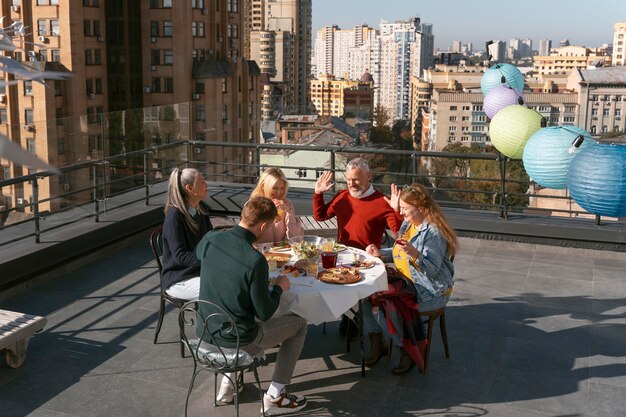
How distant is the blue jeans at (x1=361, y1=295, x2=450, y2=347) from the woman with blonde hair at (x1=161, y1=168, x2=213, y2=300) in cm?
109

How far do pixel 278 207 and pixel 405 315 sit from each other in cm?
124

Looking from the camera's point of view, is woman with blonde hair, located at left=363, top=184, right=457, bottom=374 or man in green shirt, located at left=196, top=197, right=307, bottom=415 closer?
man in green shirt, located at left=196, top=197, right=307, bottom=415

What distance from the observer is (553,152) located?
5812 millimetres

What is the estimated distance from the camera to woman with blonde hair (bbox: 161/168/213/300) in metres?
4.46

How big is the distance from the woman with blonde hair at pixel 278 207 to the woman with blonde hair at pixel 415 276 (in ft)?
2.86

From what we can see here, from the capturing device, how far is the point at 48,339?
5012mm

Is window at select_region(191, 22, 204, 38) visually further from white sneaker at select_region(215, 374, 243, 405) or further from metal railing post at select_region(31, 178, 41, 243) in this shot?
white sneaker at select_region(215, 374, 243, 405)

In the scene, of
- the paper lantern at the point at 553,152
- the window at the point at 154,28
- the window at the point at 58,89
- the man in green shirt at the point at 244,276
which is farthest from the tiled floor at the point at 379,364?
the window at the point at 154,28

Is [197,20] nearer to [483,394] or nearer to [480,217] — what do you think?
[480,217]

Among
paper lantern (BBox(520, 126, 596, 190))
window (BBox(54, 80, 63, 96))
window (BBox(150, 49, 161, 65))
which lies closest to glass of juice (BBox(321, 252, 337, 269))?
paper lantern (BBox(520, 126, 596, 190))

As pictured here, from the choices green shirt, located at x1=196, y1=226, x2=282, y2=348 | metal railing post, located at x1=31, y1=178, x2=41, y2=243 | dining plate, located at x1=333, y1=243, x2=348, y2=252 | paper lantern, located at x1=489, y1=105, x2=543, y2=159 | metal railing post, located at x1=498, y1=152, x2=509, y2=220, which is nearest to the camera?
green shirt, located at x1=196, y1=226, x2=282, y2=348

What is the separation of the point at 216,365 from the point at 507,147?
4.13 m

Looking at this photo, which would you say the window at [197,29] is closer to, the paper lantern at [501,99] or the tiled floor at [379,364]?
the paper lantern at [501,99]

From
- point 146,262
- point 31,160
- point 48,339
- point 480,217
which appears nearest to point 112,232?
point 146,262
